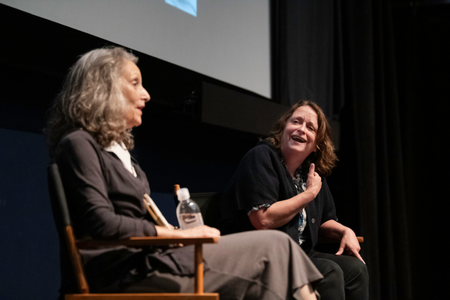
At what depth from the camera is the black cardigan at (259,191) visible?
1.74 meters

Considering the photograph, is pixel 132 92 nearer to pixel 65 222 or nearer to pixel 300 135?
pixel 65 222

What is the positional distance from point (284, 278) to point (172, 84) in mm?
1323

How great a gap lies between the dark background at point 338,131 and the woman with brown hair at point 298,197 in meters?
0.49

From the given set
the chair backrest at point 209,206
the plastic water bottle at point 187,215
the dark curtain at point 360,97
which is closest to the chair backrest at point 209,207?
the chair backrest at point 209,206

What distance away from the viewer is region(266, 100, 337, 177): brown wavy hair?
204cm

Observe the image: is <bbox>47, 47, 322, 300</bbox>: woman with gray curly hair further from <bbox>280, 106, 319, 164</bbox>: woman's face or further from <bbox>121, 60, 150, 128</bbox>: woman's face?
<bbox>280, 106, 319, 164</bbox>: woman's face

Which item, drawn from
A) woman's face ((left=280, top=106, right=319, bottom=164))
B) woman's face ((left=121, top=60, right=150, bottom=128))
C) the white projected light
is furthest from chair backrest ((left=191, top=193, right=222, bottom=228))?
the white projected light

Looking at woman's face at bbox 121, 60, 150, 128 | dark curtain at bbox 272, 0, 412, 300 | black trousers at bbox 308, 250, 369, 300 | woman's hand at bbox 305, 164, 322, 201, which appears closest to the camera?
woman's face at bbox 121, 60, 150, 128

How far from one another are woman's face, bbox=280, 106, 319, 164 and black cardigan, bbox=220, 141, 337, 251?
70mm

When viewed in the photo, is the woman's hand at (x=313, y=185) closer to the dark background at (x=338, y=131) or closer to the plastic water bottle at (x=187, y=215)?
the plastic water bottle at (x=187, y=215)

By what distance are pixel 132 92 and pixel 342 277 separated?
3.44 feet

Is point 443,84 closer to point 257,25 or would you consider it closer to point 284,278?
point 257,25

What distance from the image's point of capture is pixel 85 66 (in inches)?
53.4

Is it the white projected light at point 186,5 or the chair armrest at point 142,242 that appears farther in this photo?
the white projected light at point 186,5
